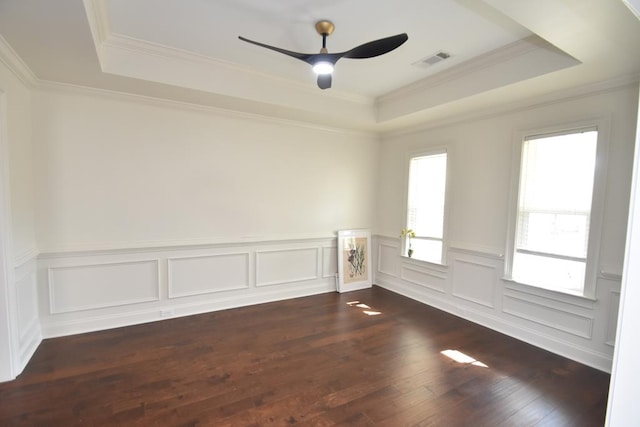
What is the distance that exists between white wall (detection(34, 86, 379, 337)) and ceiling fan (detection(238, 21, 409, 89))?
1.84m

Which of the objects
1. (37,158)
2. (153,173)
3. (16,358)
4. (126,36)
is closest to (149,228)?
(153,173)

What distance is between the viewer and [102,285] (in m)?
3.49

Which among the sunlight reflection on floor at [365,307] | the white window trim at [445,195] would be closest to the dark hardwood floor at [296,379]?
the sunlight reflection on floor at [365,307]

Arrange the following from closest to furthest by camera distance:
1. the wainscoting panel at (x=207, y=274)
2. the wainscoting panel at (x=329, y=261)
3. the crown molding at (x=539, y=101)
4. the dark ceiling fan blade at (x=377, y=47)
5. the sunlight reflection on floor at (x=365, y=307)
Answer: the dark ceiling fan blade at (x=377, y=47)
the crown molding at (x=539, y=101)
the wainscoting panel at (x=207, y=274)
the sunlight reflection on floor at (x=365, y=307)
the wainscoting panel at (x=329, y=261)

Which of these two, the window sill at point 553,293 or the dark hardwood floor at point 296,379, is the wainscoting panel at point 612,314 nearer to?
the window sill at point 553,293

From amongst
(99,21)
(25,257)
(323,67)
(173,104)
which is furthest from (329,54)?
(25,257)

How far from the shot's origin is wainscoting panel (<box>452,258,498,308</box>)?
3.80 meters

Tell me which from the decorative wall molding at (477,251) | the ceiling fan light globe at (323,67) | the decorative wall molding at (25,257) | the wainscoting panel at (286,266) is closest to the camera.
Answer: the ceiling fan light globe at (323,67)

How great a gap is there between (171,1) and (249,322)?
3284mm

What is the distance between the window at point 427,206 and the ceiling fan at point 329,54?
2382 mm

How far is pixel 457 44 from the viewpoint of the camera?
2953 millimetres

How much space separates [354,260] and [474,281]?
1877mm

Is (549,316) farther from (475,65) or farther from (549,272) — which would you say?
(475,65)

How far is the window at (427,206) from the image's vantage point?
450 centimetres
